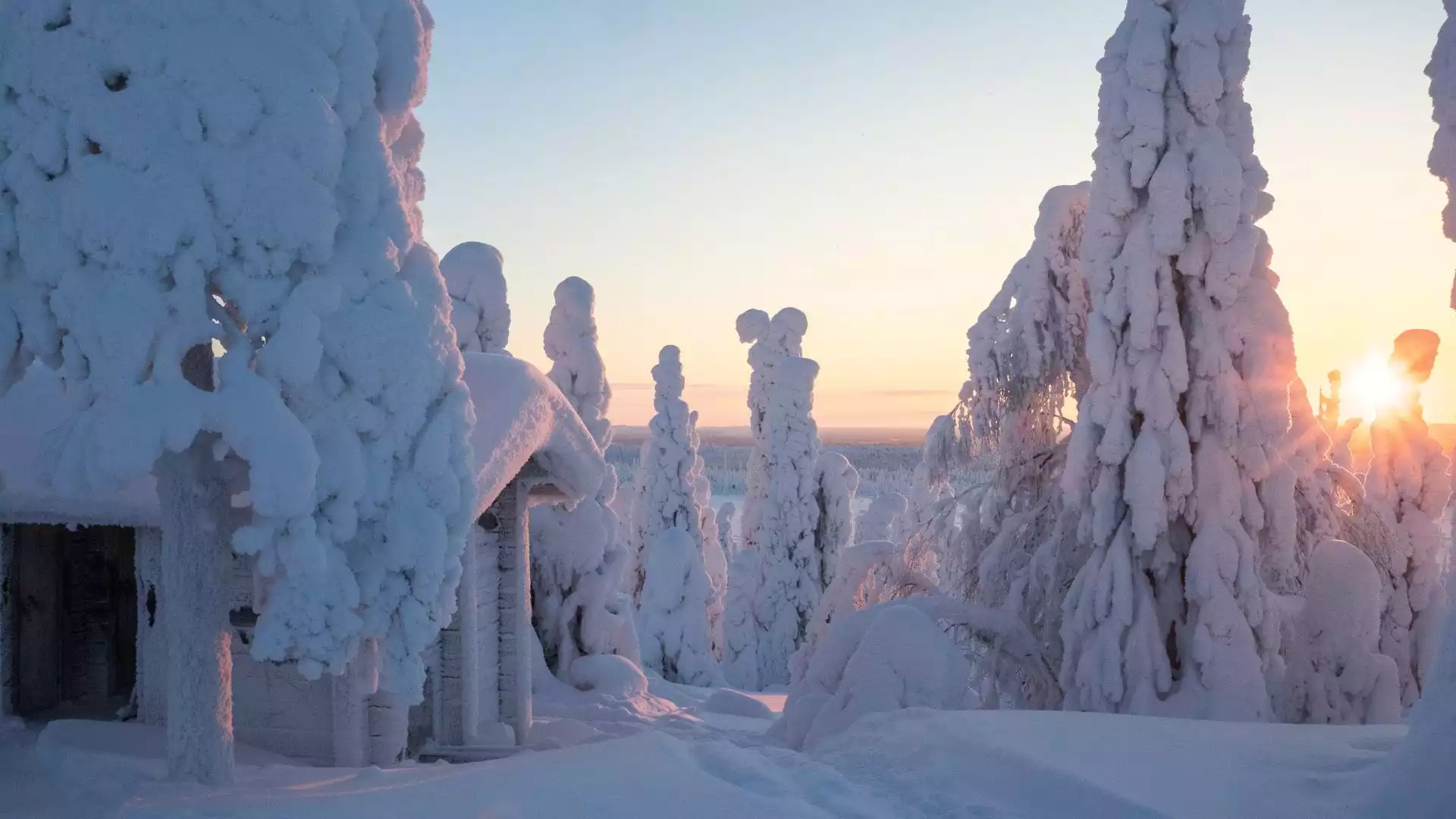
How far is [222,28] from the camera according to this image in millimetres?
6281

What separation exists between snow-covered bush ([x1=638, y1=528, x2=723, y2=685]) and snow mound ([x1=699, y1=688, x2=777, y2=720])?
6.64 meters

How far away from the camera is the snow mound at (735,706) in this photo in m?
17.5

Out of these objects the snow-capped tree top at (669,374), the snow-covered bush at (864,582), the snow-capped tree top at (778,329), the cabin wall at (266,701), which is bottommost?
the cabin wall at (266,701)

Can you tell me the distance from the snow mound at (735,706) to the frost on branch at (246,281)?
38.0 feet

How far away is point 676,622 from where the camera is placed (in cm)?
2506

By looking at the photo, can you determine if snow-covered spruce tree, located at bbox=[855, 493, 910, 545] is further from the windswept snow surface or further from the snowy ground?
the windswept snow surface

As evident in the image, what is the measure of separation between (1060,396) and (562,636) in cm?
984

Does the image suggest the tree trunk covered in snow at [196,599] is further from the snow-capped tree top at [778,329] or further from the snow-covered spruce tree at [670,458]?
the snow-capped tree top at [778,329]

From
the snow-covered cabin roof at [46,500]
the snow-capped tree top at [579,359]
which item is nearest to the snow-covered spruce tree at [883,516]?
the snow-capped tree top at [579,359]

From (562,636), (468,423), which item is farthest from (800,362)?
(468,423)

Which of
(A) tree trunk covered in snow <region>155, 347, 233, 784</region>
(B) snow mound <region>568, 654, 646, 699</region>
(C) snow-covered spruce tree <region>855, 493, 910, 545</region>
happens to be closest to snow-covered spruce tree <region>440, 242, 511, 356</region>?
(B) snow mound <region>568, 654, 646, 699</region>

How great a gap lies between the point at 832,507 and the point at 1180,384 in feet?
69.0

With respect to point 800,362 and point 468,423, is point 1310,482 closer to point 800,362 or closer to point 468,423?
point 468,423

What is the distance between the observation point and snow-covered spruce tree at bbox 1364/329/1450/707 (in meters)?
14.2
